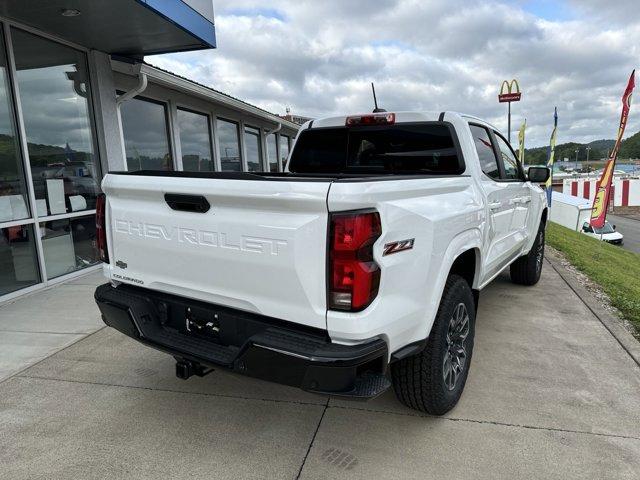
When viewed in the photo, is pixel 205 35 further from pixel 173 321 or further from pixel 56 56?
pixel 173 321

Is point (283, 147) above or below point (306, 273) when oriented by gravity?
above

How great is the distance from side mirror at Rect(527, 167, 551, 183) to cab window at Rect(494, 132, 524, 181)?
0.15m

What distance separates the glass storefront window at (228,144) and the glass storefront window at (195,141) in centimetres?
54

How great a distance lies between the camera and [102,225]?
292 centimetres

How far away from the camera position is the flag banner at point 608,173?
10094 mm

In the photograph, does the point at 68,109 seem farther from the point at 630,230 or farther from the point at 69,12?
the point at 630,230

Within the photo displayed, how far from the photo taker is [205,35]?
6484 mm

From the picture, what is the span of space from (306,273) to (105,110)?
19.9 ft

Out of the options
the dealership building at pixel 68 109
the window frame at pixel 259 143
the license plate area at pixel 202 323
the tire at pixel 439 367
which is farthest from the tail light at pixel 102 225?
the window frame at pixel 259 143

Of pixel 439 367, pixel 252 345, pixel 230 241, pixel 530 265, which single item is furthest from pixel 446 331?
pixel 530 265

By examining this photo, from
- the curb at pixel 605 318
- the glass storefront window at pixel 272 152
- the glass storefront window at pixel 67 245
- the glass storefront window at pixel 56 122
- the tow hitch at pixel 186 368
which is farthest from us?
the glass storefront window at pixel 272 152

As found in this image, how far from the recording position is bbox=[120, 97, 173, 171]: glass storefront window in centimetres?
800

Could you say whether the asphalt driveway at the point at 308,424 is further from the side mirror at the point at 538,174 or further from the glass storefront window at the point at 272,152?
the glass storefront window at the point at 272,152

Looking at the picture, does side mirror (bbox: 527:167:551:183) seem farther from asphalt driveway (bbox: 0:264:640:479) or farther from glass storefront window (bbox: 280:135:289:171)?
glass storefront window (bbox: 280:135:289:171)
